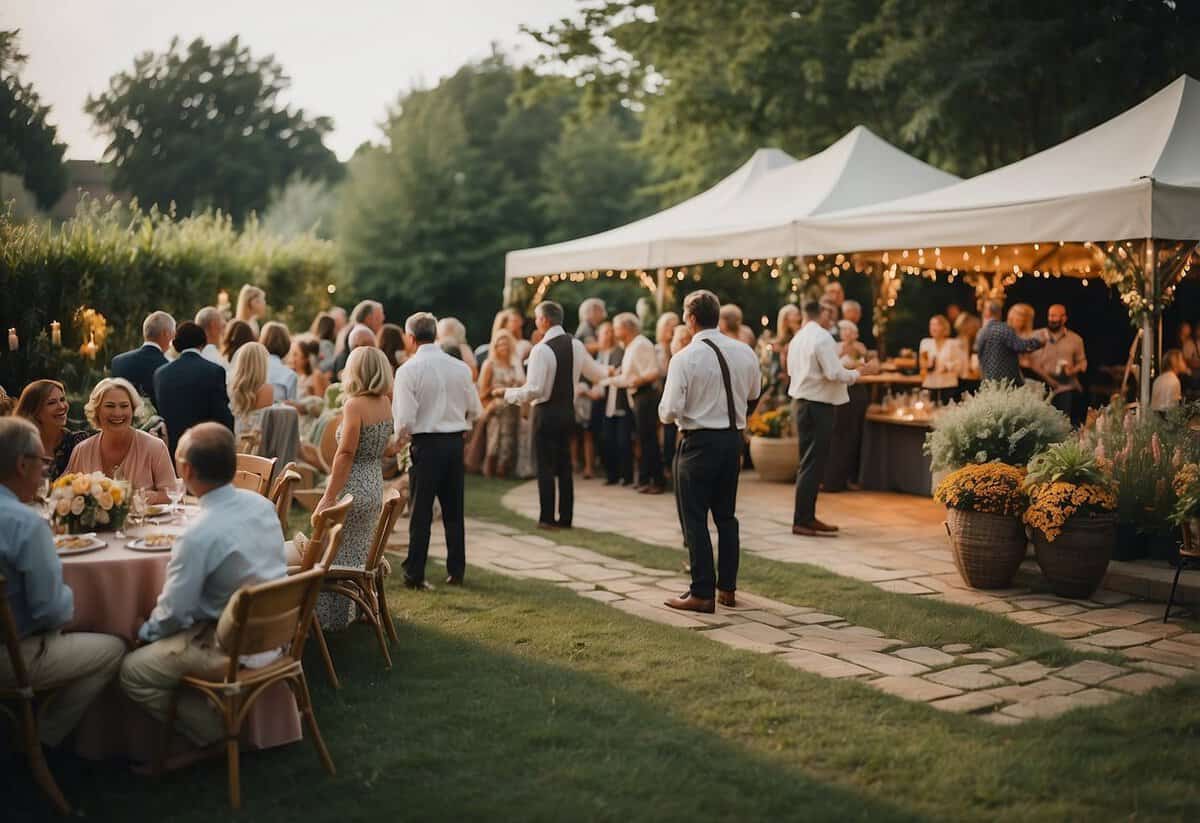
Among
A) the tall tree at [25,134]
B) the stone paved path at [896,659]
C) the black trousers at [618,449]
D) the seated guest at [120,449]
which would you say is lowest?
the stone paved path at [896,659]

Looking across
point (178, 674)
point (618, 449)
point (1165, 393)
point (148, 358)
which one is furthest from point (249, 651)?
point (618, 449)

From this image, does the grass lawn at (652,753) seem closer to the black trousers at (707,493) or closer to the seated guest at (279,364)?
the black trousers at (707,493)

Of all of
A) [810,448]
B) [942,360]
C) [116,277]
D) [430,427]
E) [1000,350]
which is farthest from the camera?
[942,360]

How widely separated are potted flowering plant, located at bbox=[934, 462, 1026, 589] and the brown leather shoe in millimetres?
1769

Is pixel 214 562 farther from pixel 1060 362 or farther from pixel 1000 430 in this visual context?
pixel 1060 362

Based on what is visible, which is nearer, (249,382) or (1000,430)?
(1000,430)

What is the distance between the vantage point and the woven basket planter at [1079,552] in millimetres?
6852

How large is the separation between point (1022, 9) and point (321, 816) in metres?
15.5

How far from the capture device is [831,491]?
11453 millimetres

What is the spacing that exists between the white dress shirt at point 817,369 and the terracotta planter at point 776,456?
9.16 ft

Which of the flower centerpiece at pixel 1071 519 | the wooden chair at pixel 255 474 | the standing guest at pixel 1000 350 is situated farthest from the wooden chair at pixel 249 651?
the standing guest at pixel 1000 350

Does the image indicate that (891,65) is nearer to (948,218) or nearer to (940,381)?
(940,381)

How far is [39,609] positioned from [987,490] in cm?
537

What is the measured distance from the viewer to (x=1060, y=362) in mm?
11141
